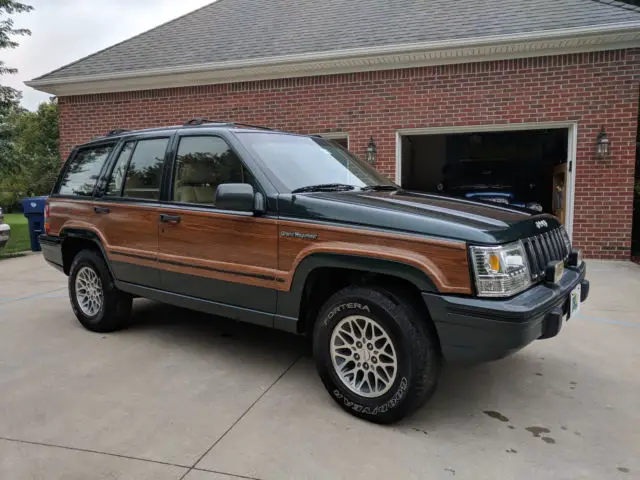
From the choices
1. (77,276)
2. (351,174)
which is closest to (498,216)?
(351,174)

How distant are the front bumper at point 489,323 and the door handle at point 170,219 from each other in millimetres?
2075

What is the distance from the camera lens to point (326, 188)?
3484 mm

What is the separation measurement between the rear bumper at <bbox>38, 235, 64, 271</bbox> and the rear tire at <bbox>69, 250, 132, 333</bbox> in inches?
9.3

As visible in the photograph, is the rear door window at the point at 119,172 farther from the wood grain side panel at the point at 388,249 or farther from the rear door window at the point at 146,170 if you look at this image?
the wood grain side panel at the point at 388,249

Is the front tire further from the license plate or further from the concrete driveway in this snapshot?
the license plate

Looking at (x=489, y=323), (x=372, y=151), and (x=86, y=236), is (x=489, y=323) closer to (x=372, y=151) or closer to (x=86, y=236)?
(x=86, y=236)

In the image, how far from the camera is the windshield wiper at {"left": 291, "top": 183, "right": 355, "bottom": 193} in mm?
3381

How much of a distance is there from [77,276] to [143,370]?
1585 mm

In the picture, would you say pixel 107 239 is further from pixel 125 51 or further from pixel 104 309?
pixel 125 51

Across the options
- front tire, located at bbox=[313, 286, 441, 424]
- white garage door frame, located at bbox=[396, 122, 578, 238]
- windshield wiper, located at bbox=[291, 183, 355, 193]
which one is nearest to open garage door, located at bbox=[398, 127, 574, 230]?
white garage door frame, located at bbox=[396, 122, 578, 238]

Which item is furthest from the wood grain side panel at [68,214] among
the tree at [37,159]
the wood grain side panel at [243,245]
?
the tree at [37,159]

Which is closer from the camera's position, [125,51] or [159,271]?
[159,271]

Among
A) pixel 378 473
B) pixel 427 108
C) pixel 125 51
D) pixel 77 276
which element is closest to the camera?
pixel 378 473

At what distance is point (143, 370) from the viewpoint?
3789mm
